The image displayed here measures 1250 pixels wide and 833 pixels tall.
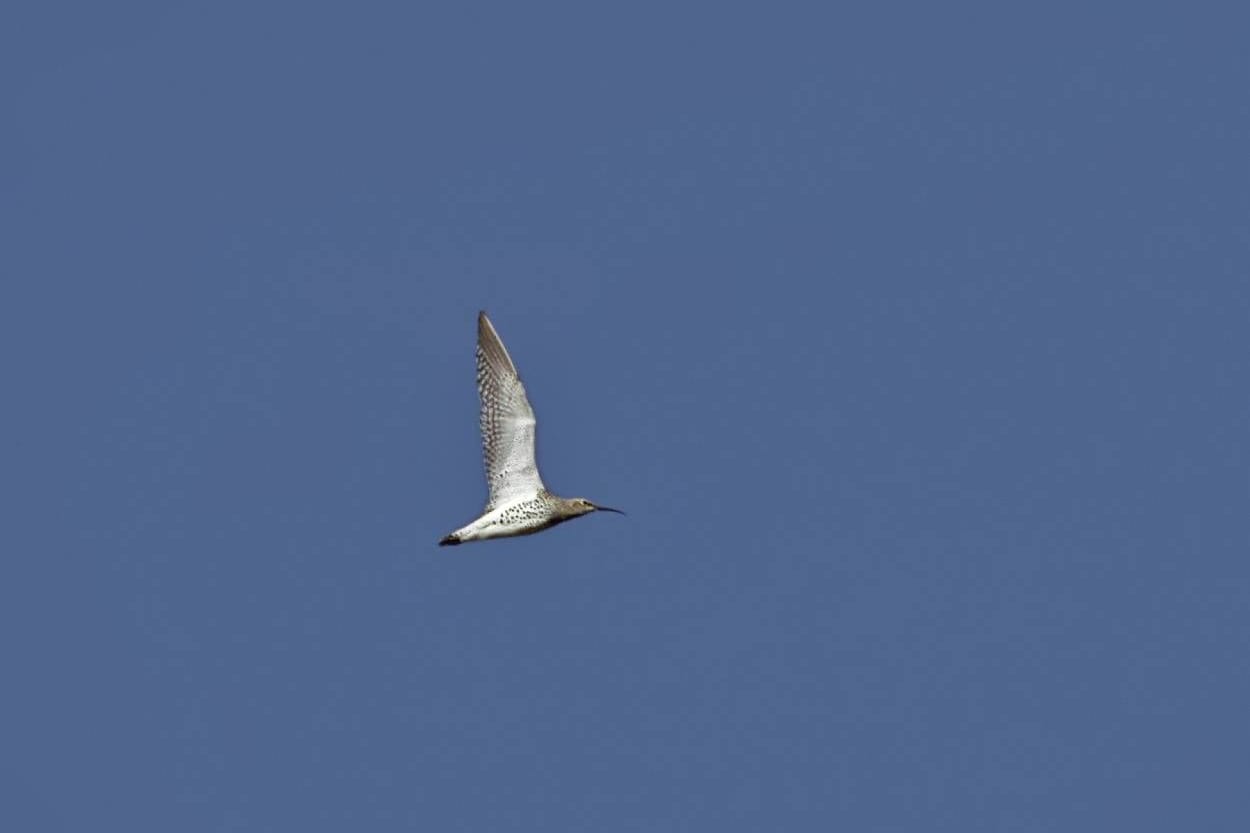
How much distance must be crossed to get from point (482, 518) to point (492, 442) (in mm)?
1186

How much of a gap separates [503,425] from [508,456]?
0.48 m

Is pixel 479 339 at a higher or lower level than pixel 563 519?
higher

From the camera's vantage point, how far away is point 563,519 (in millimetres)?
31812

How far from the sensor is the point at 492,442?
31.7 metres

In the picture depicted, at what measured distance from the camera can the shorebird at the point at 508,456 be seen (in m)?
31.4

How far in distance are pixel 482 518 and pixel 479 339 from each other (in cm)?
271

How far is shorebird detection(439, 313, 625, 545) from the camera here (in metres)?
31.4

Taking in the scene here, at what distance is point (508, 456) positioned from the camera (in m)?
31.6

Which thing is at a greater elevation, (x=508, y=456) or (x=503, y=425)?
(x=503, y=425)

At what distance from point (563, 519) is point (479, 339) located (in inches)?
118

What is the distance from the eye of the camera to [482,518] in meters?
31.3

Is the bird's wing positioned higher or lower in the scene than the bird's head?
higher

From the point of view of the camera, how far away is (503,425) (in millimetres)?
31531

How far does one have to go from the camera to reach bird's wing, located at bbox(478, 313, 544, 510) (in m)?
31.4
